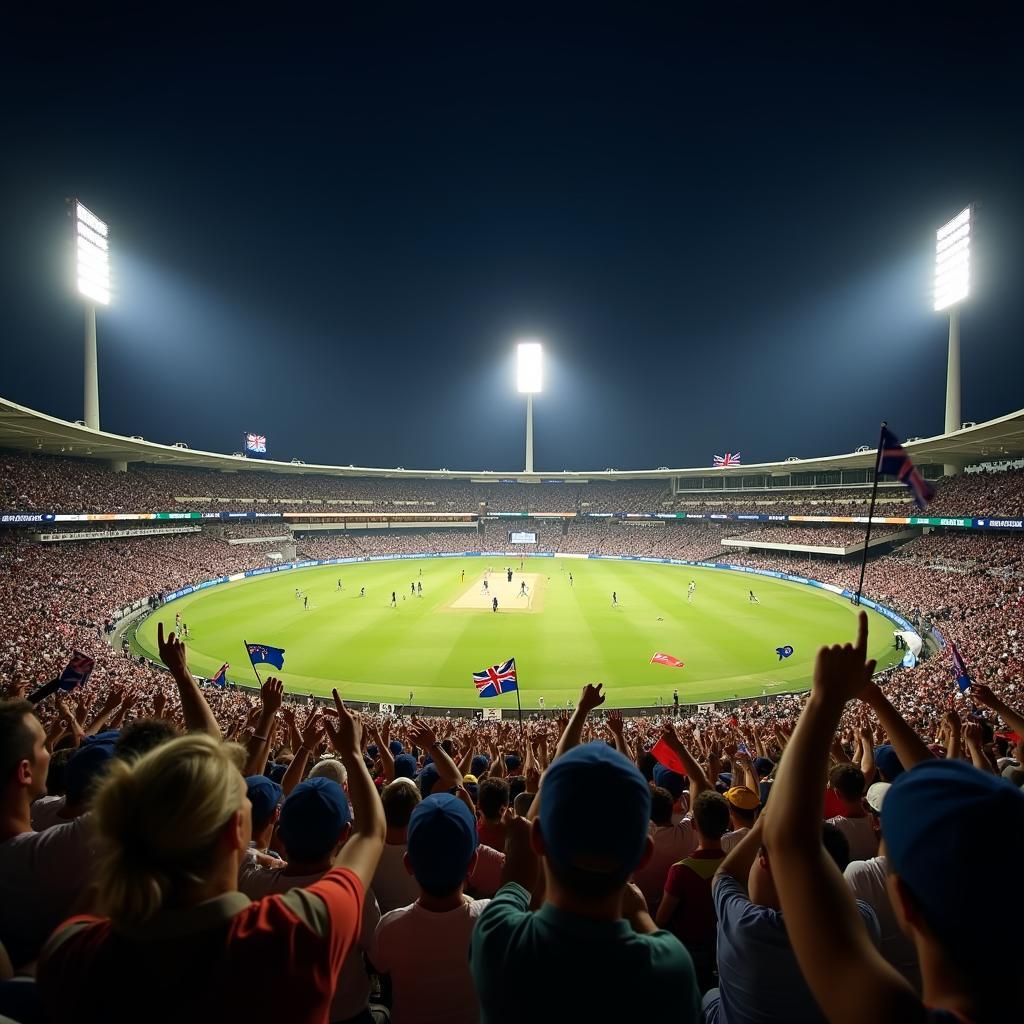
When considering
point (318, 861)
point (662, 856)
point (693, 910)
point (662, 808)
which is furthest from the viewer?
point (662, 808)

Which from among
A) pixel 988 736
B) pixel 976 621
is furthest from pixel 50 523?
pixel 976 621

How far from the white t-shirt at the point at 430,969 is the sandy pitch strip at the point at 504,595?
3709cm

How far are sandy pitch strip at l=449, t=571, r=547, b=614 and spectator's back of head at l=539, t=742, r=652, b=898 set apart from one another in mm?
38125

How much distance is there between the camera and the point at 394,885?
4109 mm

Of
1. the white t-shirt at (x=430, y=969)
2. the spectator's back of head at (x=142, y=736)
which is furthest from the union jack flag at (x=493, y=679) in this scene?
the white t-shirt at (x=430, y=969)

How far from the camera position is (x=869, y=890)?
353 centimetres

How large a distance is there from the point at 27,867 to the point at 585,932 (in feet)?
10.5

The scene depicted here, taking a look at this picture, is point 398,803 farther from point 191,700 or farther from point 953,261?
point 953,261

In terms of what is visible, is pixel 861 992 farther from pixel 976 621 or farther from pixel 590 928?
pixel 976 621

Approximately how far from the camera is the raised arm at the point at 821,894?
4.44 feet

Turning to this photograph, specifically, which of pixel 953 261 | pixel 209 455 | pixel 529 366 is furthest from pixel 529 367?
pixel 953 261

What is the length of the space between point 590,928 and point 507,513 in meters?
101

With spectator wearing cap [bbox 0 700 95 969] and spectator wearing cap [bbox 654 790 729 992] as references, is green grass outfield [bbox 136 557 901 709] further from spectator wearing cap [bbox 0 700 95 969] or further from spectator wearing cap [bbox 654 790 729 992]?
spectator wearing cap [bbox 0 700 95 969]

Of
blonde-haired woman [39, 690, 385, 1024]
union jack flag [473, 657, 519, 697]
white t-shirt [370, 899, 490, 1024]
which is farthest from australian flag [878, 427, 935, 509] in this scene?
union jack flag [473, 657, 519, 697]
